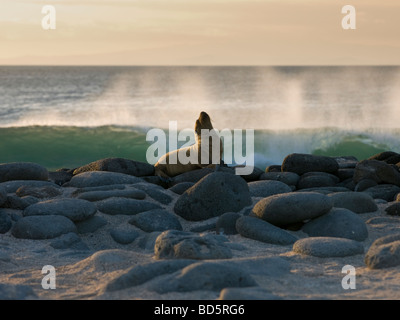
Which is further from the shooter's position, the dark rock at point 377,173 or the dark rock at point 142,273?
the dark rock at point 377,173

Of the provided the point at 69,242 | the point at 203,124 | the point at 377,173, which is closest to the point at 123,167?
the point at 203,124

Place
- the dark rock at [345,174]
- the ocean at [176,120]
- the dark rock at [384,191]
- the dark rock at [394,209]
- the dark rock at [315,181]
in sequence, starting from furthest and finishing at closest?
the ocean at [176,120] < the dark rock at [345,174] < the dark rock at [315,181] < the dark rock at [384,191] < the dark rock at [394,209]

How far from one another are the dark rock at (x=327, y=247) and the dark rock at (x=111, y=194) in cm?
280

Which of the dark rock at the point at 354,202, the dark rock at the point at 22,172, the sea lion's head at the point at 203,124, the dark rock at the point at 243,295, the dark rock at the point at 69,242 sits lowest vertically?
the dark rock at the point at 69,242

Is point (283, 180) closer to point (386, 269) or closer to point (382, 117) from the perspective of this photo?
point (386, 269)

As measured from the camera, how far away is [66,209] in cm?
705

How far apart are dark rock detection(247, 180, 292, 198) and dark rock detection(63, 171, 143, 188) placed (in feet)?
5.74

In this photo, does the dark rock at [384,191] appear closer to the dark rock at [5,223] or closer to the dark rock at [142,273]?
the dark rock at [142,273]

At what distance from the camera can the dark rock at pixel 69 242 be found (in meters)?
6.40

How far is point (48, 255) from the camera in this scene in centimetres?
601

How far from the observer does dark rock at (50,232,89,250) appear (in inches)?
252

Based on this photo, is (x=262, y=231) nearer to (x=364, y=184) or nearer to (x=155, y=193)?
(x=155, y=193)

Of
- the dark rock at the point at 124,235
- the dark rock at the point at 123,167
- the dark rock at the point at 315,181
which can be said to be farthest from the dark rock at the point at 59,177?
the dark rock at the point at 315,181

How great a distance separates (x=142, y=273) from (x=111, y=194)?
343 centimetres
